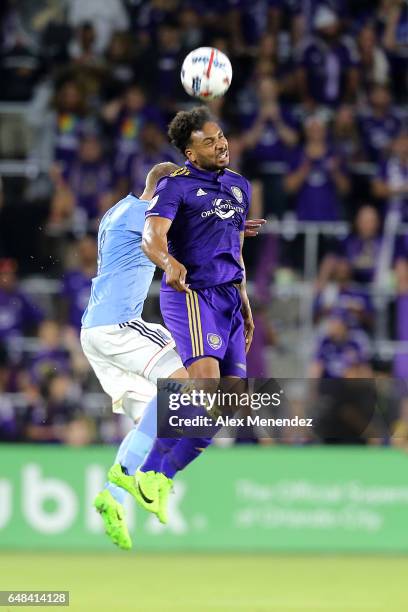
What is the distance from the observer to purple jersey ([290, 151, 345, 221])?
15.4 m

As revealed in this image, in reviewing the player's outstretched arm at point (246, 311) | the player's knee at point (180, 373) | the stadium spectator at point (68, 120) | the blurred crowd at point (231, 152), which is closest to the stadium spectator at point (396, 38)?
the blurred crowd at point (231, 152)

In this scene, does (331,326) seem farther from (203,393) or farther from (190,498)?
(203,393)

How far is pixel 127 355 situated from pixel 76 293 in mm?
5411

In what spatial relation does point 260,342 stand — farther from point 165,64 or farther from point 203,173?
point 203,173

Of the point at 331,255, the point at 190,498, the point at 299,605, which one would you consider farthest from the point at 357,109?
the point at 299,605

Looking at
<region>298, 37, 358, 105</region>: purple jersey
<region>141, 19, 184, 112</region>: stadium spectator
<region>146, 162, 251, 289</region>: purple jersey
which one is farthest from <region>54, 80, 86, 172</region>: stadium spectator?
<region>146, 162, 251, 289</region>: purple jersey

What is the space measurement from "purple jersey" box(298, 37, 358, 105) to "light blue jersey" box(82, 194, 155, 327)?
29.5ft

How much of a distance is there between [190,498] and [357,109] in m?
5.95

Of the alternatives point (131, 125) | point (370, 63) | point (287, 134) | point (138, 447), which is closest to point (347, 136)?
point (287, 134)

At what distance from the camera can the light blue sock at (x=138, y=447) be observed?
823cm

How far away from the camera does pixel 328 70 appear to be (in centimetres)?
1725

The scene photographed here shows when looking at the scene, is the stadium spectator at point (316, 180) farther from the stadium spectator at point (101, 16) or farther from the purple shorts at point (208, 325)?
the purple shorts at point (208, 325)

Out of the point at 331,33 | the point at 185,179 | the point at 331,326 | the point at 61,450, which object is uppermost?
the point at 331,33

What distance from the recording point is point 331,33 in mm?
17609
